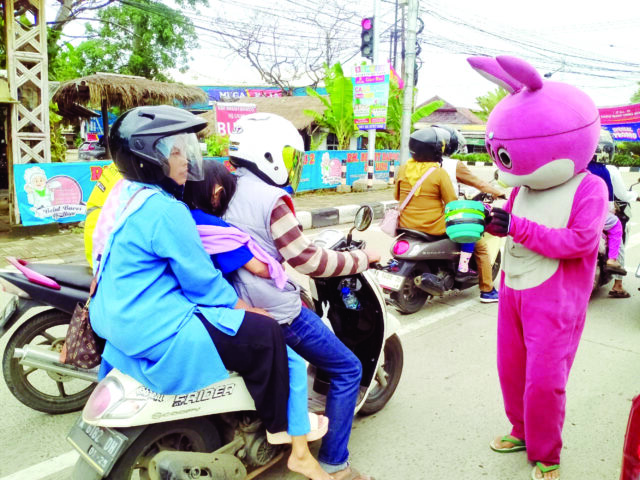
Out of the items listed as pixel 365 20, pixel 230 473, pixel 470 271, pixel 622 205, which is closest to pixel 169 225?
pixel 230 473

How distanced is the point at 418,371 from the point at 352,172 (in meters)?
11.5

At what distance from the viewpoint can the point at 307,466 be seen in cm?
221

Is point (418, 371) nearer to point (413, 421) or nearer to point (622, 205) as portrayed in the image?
point (413, 421)

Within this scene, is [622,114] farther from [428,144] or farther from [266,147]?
[266,147]

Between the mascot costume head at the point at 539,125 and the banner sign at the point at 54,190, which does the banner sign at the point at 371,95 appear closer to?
the banner sign at the point at 54,190

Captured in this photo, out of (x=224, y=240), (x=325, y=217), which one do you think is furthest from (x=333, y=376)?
(x=325, y=217)

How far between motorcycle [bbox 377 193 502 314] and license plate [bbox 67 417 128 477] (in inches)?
121

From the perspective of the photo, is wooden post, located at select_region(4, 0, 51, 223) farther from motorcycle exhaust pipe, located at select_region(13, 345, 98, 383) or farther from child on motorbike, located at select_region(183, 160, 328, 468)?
child on motorbike, located at select_region(183, 160, 328, 468)

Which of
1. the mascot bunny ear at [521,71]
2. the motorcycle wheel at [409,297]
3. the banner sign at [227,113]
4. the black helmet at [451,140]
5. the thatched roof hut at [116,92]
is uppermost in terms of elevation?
the thatched roof hut at [116,92]

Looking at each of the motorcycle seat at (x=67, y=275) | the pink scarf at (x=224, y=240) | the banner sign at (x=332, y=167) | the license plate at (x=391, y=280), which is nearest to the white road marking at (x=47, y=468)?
the motorcycle seat at (x=67, y=275)

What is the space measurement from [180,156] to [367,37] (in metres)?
10.7

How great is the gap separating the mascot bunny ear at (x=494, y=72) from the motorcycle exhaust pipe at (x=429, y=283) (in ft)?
8.39

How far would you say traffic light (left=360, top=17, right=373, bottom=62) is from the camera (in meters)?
11.6

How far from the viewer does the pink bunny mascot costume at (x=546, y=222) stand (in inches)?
89.1
